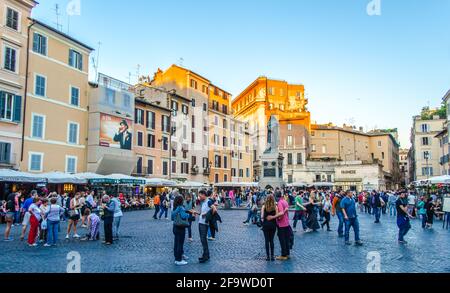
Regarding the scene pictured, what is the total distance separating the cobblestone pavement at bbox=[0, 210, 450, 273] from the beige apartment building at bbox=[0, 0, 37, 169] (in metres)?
15.0

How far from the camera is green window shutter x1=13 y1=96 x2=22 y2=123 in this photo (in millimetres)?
27875

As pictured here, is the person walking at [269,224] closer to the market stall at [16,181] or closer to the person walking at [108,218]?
the person walking at [108,218]

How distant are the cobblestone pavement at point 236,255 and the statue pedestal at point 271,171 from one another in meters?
18.3

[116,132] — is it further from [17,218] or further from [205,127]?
[205,127]

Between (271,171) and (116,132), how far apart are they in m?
15.0

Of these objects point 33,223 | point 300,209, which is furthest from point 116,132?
point 33,223

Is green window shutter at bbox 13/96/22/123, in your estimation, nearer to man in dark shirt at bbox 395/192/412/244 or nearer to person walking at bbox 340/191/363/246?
person walking at bbox 340/191/363/246

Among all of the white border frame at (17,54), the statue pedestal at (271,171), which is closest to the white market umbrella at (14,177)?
the white border frame at (17,54)

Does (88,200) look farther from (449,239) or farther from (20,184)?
(449,239)

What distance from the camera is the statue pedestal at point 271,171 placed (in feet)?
109

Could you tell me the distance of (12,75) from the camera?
27.7m

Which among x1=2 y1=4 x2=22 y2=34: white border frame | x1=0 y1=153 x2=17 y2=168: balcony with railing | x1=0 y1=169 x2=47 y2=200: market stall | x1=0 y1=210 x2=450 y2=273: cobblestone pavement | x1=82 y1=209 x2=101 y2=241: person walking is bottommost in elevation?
Answer: x1=0 y1=210 x2=450 y2=273: cobblestone pavement

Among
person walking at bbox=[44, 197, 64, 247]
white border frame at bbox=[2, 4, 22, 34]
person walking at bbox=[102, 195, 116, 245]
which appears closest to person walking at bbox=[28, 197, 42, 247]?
person walking at bbox=[44, 197, 64, 247]
